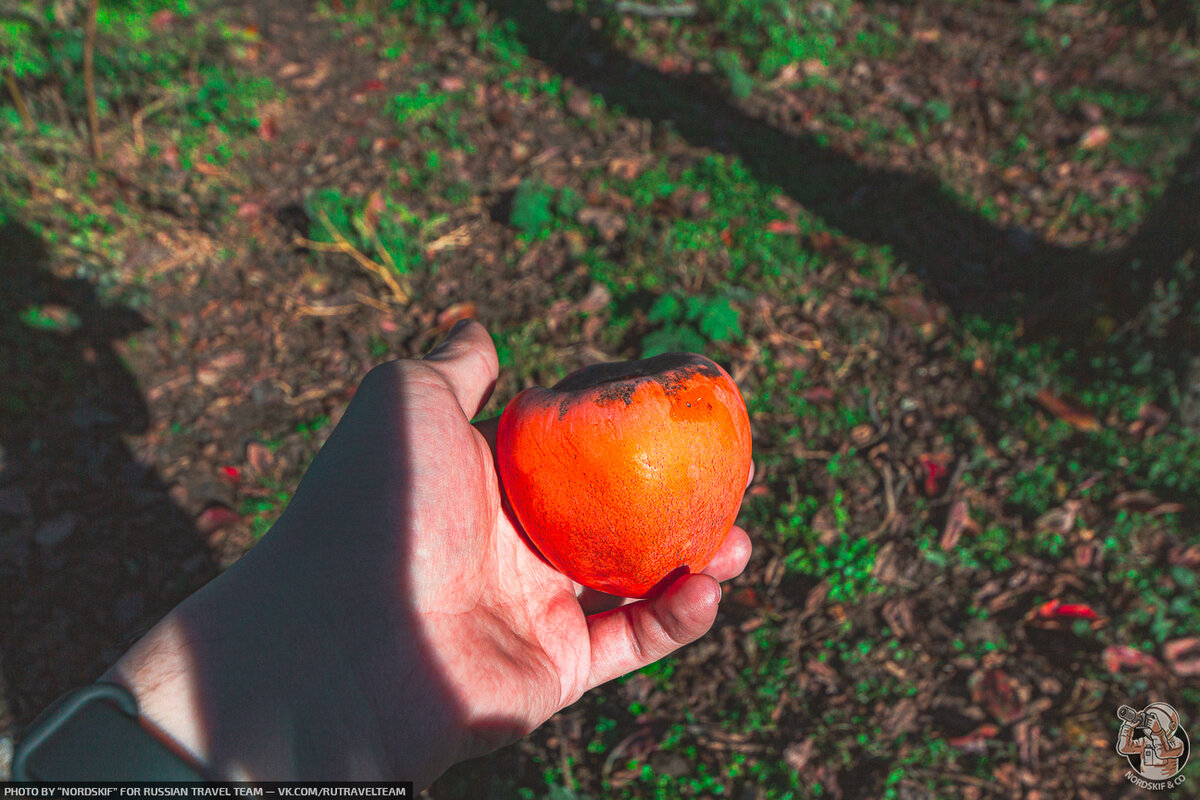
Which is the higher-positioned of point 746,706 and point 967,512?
point 967,512

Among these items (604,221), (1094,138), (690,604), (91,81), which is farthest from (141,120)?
(1094,138)

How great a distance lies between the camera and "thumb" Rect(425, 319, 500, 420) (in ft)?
8.41

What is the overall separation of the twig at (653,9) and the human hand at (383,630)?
16.2ft

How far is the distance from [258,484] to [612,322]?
2141 mm

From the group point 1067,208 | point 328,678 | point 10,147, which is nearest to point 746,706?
point 328,678

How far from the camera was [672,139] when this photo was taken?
205 inches

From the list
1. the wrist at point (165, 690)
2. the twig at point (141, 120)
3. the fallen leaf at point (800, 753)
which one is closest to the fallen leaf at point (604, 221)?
the fallen leaf at point (800, 753)

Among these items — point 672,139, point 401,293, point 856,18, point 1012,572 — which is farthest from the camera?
point 856,18

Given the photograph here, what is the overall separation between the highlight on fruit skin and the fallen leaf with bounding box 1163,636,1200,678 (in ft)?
7.60

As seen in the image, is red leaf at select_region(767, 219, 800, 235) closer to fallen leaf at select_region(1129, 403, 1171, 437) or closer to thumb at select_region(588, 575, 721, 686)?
fallen leaf at select_region(1129, 403, 1171, 437)

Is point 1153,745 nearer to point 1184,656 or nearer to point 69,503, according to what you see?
point 1184,656

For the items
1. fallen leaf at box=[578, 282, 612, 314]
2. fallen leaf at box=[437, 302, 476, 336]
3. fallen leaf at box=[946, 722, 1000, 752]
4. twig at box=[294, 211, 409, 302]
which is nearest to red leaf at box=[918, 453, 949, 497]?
fallen leaf at box=[946, 722, 1000, 752]

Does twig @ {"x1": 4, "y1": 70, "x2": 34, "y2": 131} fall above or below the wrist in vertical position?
above

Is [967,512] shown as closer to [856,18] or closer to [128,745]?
[128,745]
